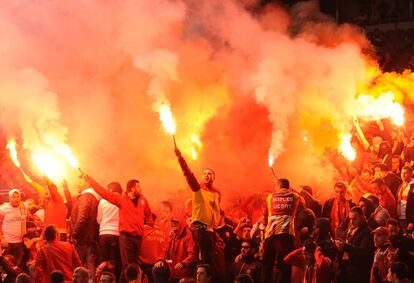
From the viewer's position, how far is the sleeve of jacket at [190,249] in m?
11.8

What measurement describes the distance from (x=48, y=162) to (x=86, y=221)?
1.70 metres

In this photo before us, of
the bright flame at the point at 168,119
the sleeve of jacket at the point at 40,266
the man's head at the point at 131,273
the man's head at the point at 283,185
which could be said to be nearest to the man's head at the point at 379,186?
the man's head at the point at 283,185

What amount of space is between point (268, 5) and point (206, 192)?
625 centimetres

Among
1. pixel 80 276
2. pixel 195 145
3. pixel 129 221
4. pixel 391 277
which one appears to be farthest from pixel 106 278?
pixel 195 145

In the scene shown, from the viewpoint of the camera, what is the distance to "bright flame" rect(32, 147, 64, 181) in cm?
1297

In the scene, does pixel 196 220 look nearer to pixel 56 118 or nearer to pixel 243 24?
pixel 56 118

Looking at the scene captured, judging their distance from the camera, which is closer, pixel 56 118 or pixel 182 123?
pixel 56 118

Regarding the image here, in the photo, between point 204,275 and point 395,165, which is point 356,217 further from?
point 395,165

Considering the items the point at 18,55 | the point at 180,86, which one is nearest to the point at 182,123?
the point at 180,86

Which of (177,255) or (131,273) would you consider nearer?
(131,273)

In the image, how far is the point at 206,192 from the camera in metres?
11.5

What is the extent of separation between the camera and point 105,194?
37.9ft

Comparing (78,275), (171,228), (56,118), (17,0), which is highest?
(17,0)

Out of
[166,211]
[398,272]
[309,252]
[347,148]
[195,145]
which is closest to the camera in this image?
[398,272]
